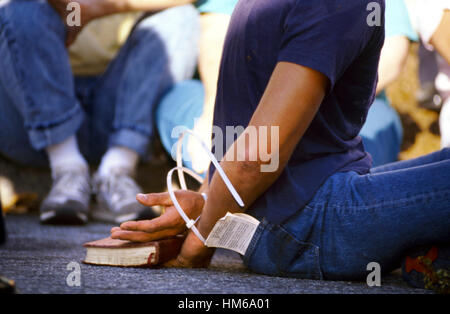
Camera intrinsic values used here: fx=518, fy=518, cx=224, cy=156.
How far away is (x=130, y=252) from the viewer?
76cm

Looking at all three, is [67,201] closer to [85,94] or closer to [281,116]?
[85,94]

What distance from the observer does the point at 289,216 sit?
28.4 inches

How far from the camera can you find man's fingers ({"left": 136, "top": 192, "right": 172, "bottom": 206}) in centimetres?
75

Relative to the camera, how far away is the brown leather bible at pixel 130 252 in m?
0.75

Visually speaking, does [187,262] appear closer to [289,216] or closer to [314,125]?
[289,216]

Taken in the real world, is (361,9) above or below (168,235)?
above

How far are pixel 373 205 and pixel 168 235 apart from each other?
30 cm

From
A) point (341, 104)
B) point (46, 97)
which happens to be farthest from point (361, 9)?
point (46, 97)

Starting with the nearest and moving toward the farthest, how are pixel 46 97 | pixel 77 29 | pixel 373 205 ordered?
pixel 373 205 → pixel 46 97 → pixel 77 29

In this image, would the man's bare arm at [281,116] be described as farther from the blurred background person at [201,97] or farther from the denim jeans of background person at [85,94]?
the denim jeans of background person at [85,94]

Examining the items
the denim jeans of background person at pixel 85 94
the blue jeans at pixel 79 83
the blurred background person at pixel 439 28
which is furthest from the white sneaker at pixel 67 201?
the blurred background person at pixel 439 28

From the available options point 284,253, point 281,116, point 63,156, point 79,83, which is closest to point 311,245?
point 284,253

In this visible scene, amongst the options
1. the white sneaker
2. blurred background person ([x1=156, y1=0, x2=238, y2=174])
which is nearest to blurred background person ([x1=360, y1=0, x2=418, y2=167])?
blurred background person ([x1=156, y1=0, x2=238, y2=174])

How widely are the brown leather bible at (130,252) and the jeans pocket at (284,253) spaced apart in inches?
4.8
